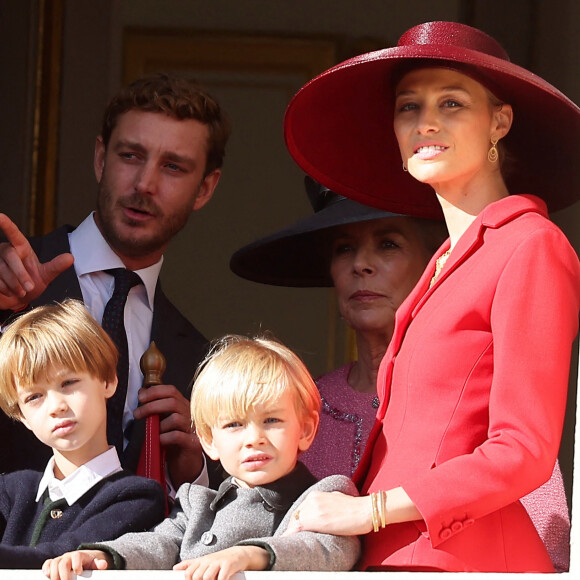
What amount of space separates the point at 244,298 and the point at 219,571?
2922 mm

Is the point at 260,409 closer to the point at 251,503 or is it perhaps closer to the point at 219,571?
the point at 251,503

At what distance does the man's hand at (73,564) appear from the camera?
284 centimetres

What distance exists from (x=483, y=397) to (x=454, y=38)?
2.66ft

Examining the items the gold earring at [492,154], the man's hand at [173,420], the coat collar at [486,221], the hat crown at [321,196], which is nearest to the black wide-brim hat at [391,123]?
the gold earring at [492,154]

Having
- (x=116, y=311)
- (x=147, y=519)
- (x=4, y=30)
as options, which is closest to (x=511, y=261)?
(x=147, y=519)

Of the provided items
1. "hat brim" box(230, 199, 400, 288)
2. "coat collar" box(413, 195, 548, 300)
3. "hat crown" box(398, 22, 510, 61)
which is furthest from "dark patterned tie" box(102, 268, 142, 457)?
"hat crown" box(398, 22, 510, 61)

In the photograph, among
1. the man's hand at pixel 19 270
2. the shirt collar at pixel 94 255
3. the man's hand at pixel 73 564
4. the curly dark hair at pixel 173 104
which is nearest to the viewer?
the man's hand at pixel 73 564

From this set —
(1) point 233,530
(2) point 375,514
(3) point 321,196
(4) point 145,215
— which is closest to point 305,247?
(3) point 321,196

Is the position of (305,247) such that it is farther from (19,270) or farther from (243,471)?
(243,471)

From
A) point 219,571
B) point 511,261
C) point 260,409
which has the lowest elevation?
point 219,571

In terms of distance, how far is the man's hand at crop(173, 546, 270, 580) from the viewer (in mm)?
2752

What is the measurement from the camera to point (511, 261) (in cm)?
283

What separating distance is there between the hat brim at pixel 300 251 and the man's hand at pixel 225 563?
1.38 m

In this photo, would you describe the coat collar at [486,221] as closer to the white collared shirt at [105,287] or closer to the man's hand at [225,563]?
the man's hand at [225,563]
